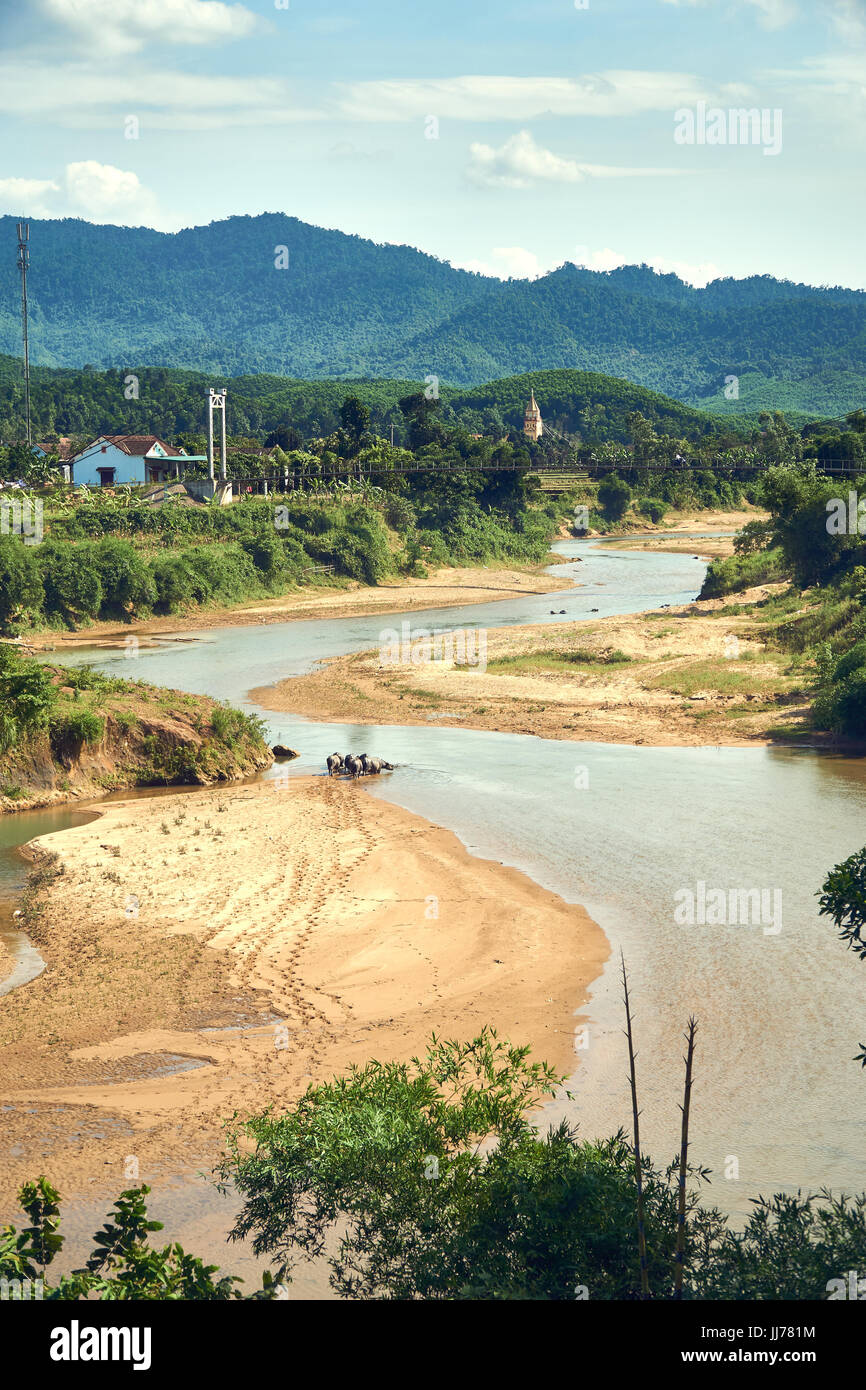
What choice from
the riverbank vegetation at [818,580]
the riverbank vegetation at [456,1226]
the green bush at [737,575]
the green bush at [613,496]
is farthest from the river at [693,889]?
the green bush at [613,496]

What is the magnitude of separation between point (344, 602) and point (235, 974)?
61.1m

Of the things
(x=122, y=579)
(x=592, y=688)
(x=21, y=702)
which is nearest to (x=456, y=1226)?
(x=21, y=702)

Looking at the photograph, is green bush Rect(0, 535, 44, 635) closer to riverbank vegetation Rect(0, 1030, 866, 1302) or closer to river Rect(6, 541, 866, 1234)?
river Rect(6, 541, 866, 1234)

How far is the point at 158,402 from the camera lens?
168 metres

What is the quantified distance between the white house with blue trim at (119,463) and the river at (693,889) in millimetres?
42996

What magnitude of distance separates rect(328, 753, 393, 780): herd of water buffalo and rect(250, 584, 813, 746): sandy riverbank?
8.20 m

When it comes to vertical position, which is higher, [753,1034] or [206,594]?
[206,594]

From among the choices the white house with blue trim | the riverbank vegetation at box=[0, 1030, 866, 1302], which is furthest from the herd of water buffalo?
the white house with blue trim

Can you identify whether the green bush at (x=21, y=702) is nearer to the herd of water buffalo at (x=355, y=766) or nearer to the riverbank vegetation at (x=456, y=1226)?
the herd of water buffalo at (x=355, y=766)

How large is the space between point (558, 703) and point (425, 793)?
570 inches

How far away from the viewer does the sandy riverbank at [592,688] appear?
43.6 m

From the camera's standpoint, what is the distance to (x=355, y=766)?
36.2m
